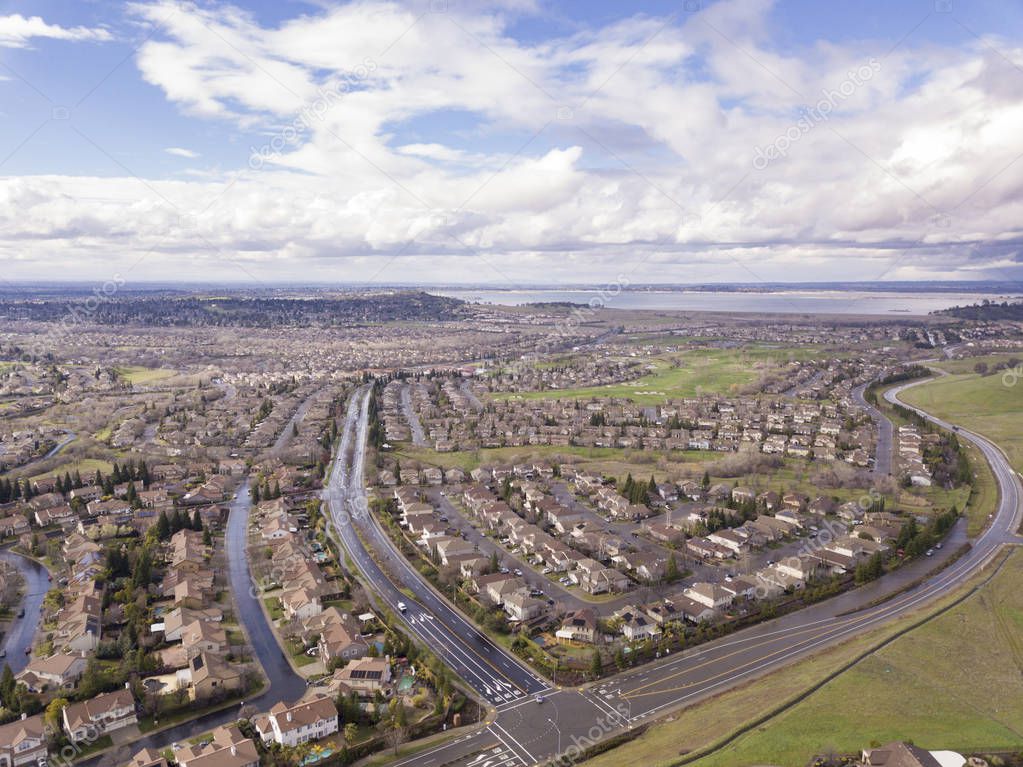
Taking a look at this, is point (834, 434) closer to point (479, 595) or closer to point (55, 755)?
point (479, 595)

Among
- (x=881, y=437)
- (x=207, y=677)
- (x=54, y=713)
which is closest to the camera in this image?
(x=54, y=713)

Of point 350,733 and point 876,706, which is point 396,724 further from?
point 876,706

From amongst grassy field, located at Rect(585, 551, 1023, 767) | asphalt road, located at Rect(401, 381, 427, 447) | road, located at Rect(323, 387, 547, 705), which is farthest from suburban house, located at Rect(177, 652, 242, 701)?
asphalt road, located at Rect(401, 381, 427, 447)

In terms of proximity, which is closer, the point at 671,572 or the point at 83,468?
the point at 671,572

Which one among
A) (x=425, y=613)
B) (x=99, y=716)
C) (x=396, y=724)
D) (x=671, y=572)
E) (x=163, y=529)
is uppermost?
(x=671, y=572)

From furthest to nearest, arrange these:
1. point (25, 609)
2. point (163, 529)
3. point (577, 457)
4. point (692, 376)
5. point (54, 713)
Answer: point (692, 376) → point (577, 457) → point (163, 529) → point (25, 609) → point (54, 713)

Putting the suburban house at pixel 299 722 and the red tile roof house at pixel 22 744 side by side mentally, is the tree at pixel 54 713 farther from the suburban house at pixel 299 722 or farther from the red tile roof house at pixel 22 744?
the suburban house at pixel 299 722

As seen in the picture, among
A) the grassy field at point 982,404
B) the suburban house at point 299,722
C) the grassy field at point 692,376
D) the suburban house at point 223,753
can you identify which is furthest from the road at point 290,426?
the grassy field at point 982,404

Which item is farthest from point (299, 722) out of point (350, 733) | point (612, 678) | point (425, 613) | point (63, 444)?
point (63, 444)
